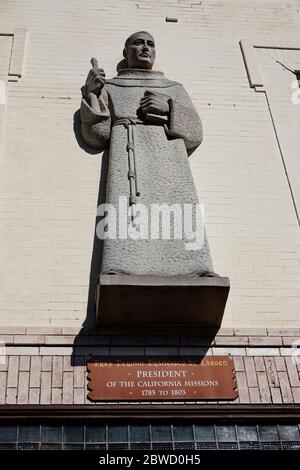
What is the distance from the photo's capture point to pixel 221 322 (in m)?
6.59

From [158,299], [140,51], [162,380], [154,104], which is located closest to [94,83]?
[154,104]

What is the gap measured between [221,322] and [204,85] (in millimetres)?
3796

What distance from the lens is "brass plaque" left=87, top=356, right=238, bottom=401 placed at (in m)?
5.95

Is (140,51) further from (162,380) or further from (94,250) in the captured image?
(162,380)

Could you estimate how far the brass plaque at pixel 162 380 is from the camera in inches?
234

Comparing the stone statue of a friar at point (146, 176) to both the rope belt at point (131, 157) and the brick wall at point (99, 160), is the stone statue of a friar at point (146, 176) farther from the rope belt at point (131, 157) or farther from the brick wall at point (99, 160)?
the brick wall at point (99, 160)

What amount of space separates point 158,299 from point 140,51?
4.01 m

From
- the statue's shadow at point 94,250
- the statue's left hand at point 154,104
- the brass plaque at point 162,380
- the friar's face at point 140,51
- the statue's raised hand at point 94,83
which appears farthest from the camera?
the friar's face at point 140,51

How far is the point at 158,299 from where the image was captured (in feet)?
20.3

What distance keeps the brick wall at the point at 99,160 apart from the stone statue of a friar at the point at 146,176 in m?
0.40

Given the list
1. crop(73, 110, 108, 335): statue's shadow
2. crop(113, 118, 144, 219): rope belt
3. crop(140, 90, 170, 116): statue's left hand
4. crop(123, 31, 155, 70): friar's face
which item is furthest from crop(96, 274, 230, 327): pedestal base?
crop(123, 31, 155, 70): friar's face

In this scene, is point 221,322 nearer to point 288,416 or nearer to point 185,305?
point 185,305

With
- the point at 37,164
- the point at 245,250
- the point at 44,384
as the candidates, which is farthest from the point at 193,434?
the point at 37,164

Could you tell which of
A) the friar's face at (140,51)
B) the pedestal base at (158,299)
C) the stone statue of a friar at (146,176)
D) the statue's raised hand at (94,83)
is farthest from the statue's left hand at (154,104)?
the pedestal base at (158,299)
